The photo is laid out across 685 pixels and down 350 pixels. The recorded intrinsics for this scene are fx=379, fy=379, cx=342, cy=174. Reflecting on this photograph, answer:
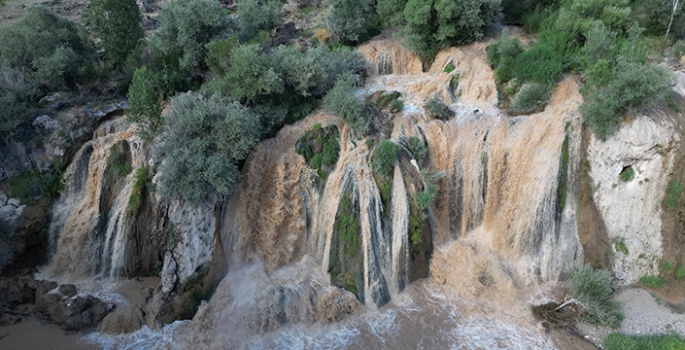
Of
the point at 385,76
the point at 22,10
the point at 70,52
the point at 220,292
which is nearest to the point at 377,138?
the point at 385,76

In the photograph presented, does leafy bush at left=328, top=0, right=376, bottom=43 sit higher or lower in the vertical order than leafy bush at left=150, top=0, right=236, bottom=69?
higher

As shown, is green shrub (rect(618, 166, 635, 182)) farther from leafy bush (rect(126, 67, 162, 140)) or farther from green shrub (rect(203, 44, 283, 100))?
leafy bush (rect(126, 67, 162, 140))

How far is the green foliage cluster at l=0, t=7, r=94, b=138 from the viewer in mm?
13623

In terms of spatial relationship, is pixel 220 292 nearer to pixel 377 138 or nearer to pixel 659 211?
pixel 377 138

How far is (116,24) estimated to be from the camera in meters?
15.4

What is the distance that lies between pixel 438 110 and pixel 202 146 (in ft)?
25.7

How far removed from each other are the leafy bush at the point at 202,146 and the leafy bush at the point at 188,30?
3997mm

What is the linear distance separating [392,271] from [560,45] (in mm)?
10395

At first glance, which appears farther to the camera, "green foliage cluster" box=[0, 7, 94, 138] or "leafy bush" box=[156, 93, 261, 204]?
"green foliage cluster" box=[0, 7, 94, 138]

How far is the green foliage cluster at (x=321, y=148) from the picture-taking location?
12125mm

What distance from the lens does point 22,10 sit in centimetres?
2247

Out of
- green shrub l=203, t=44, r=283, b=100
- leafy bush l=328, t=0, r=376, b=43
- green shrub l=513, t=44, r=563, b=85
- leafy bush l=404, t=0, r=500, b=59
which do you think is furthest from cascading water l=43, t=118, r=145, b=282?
green shrub l=513, t=44, r=563, b=85

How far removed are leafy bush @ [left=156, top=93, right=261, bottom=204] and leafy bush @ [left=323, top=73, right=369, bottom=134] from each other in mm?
2648

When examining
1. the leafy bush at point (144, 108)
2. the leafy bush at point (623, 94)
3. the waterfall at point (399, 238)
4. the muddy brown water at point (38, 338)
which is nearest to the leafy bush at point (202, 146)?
the leafy bush at point (144, 108)
